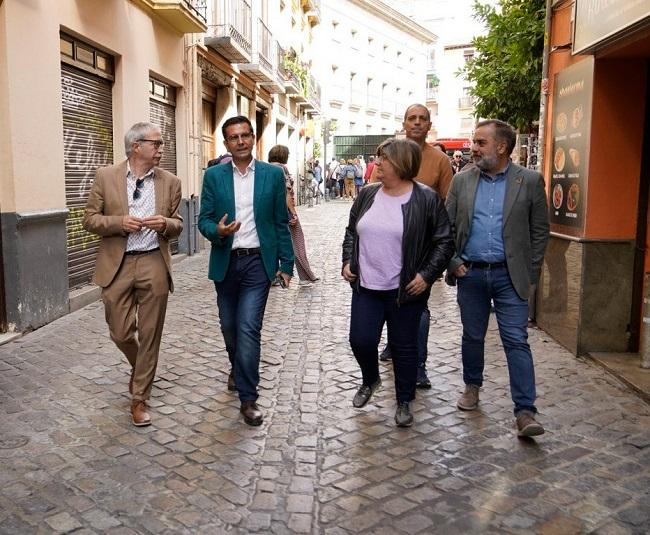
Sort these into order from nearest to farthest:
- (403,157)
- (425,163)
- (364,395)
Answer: (403,157), (364,395), (425,163)

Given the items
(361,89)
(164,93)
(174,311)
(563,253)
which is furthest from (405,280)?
(361,89)

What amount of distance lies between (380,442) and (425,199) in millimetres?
1468

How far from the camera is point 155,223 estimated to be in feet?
15.0

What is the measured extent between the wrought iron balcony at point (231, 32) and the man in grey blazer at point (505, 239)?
12148 millimetres

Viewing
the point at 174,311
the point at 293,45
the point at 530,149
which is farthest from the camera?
the point at 293,45

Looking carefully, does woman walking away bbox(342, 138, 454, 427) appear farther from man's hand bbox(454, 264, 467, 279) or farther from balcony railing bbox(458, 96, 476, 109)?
balcony railing bbox(458, 96, 476, 109)

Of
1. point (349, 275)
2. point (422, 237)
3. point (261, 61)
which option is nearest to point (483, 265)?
point (422, 237)

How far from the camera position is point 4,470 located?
3982mm

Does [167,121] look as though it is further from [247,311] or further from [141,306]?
[247,311]

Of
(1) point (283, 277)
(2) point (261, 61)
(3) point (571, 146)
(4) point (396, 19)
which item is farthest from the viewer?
(4) point (396, 19)

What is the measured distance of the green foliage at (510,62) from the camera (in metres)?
8.51

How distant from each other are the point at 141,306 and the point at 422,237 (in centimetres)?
185

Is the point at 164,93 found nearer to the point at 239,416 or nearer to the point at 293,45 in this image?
the point at 239,416

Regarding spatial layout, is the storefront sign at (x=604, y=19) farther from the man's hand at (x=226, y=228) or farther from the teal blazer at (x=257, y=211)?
the man's hand at (x=226, y=228)
